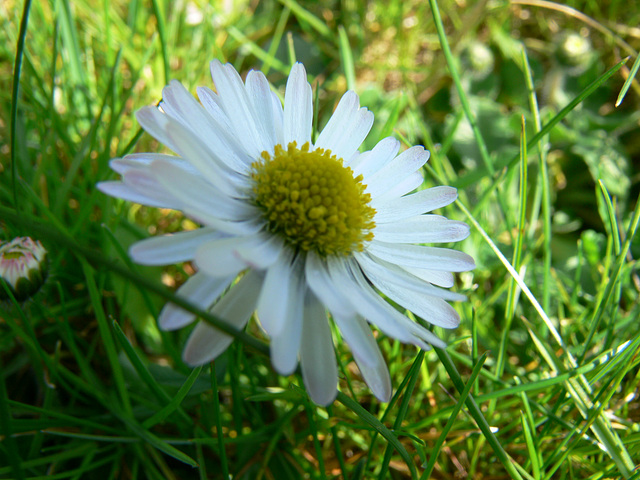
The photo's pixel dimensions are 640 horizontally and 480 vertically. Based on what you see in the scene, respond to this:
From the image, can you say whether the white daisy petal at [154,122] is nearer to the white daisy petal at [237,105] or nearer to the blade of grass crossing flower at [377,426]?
the white daisy petal at [237,105]

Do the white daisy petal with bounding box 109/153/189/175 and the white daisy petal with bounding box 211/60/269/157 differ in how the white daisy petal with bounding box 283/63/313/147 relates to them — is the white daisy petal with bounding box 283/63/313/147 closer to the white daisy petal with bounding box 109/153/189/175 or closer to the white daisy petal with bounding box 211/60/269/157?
the white daisy petal with bounding box 211/60/269/157

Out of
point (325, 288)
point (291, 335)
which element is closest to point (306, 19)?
point (325, 288)

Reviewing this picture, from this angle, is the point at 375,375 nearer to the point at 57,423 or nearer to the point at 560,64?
the point at 57,423

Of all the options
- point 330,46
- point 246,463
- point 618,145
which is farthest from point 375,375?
point 330,46

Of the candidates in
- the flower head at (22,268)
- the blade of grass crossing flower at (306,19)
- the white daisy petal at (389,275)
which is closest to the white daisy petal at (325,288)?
the white daisy petal at (389,275)

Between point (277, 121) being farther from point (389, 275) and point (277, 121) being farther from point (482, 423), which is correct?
point (482, 423)
